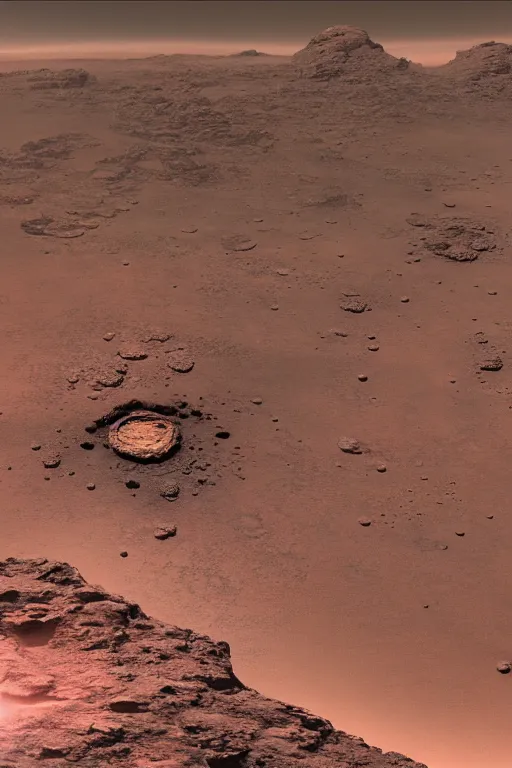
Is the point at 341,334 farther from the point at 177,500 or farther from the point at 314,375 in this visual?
the point at 177,500

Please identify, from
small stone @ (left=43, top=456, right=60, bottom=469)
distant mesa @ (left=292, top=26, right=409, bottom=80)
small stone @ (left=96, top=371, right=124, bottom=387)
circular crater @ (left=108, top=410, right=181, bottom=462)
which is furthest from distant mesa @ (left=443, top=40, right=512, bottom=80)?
small stone @ (left=43, top=456, right=60, bottom=469)

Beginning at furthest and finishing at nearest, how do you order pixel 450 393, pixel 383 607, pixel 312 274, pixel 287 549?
pixel 312 274, pixel 450 393, pixel 287 549, pixel 383 607

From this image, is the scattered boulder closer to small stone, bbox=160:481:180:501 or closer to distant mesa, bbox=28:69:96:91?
small stone, bbox=160:481:180:501

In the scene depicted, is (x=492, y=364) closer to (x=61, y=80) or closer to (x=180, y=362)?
(x=180, y=362)

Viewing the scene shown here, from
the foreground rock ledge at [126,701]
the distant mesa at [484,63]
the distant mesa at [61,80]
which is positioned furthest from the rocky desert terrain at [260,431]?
the distant mesa at [484,63]

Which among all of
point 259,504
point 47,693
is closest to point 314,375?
point 259,504

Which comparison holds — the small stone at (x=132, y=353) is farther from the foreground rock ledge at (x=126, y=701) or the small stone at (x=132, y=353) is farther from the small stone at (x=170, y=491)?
the foreground rock ledge at (x=126, y=701)
